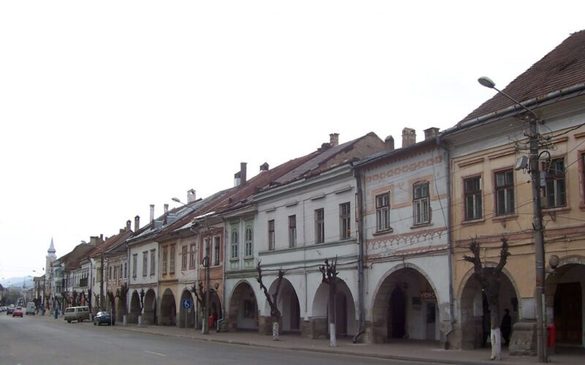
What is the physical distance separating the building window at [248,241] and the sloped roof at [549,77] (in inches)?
737

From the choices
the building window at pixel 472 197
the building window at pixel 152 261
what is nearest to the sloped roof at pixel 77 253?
the building window at pixel 152 261

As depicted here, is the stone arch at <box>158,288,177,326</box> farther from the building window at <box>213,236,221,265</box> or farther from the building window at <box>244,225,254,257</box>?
the building window at <box>244,225,254,257</box>

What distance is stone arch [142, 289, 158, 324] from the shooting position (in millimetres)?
62938

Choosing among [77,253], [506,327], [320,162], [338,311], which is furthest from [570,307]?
[77,253]

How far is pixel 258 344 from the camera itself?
32344mm

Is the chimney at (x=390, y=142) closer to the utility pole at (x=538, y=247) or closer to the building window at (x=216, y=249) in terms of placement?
the building window at (x=216, y=249)

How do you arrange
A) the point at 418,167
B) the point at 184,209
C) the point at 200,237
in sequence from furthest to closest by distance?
the point at 184,209 < the point at 200,237 < the point at 418,167

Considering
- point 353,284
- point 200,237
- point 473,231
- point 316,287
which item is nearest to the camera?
point 473,231

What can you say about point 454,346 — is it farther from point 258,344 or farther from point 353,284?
point 258,344

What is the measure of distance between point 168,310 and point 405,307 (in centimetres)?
3164

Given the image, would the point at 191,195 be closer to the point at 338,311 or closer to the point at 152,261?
the point at 152,261

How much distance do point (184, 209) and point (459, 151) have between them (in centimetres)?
4606

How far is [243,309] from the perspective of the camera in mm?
46500

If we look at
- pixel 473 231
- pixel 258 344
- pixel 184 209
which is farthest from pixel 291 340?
pixel 184 209
